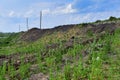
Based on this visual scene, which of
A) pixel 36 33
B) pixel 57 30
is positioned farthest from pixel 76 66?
pixel 36 33

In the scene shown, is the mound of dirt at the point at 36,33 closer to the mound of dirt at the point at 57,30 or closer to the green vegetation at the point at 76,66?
the mound of dirt at the point at 57,30

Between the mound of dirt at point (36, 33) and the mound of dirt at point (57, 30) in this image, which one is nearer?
the mound of dirt at point (57, 30)

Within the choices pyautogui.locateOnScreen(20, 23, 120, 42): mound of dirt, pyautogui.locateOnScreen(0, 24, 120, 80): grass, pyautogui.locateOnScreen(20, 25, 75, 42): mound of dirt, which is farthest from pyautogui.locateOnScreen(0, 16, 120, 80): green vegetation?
pyautogui.locateOnScreen(20, 25, 75, 42): mound of dirt

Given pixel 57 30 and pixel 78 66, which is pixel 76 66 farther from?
pixel 57 30

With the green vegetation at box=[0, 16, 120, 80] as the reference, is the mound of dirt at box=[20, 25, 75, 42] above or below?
above

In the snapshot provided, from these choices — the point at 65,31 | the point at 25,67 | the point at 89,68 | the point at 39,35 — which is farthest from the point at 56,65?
the point at 39,35

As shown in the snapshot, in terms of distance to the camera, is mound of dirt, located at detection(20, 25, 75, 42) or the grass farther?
mound of dirt, located at detection(20, 25, 75, 42)

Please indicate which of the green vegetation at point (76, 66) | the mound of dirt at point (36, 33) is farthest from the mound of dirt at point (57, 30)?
the green vegetation at point (76, 66)

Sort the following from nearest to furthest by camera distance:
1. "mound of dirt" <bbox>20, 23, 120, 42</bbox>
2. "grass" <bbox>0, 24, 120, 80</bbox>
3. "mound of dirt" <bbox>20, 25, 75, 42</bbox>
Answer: "grass" <bbox>0, 24, 120, 80</bbox> < "mound of dirt" <bbox>20, 23, 120, 42</bbox> < "mound of dirt" <bbox>20, 25, 75, 42</bbox>

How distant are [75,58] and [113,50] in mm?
1374

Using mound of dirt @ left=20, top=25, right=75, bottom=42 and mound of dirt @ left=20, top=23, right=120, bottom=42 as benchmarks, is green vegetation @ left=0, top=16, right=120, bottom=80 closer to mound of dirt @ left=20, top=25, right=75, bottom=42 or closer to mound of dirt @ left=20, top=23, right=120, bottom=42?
mound of dirt @ left=20, top=23, right=120, bottom=42

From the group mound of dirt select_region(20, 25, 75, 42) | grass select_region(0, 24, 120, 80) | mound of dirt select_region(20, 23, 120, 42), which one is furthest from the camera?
mound of dirt select_region(20, 25, 75, 42)

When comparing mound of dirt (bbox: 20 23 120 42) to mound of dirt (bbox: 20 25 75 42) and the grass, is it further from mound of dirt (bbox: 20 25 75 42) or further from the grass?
the grass

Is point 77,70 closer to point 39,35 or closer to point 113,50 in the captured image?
point 113,50
